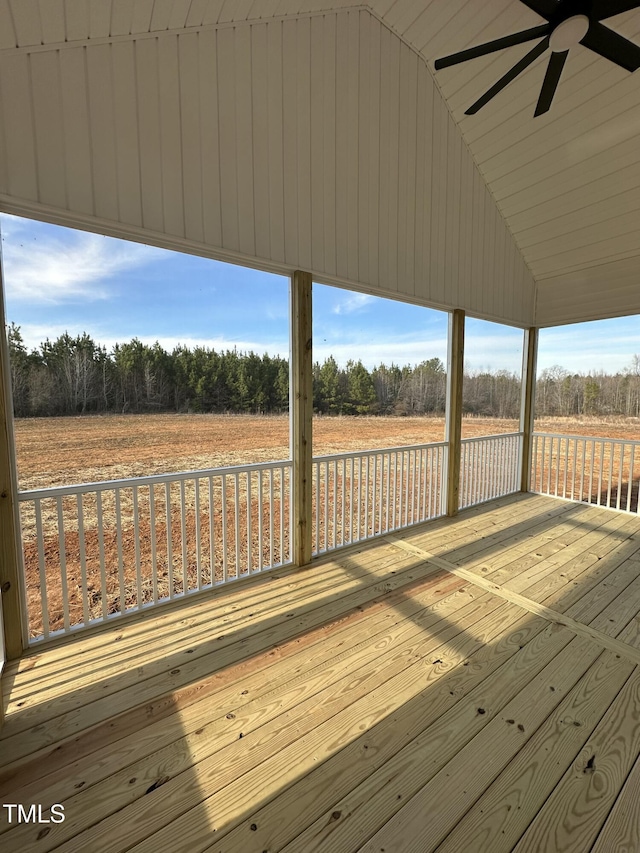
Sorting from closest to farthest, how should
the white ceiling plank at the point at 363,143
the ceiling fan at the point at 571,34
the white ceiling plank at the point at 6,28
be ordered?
1. the white ceiling plank at the point at 6,28
2. the ceiling fan at the point at 571,34
3. the white ceiling plank at the point at 363,143

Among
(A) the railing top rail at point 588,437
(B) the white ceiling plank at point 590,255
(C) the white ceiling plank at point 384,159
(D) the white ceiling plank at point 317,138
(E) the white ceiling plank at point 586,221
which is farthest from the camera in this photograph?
(A) the railing top rail at point 588,437

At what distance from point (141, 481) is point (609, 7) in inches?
132

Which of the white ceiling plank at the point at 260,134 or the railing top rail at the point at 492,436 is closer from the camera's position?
the white ceiling plank at the point at 260,134

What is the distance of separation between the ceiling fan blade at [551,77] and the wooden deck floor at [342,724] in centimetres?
314

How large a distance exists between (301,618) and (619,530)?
339 centimetres

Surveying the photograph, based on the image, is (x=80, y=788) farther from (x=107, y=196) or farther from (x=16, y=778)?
(x=107, y=196)

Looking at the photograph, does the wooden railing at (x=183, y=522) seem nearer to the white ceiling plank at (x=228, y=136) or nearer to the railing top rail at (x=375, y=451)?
the railing top rail at (x=375, y=451)

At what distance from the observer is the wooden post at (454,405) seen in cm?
399

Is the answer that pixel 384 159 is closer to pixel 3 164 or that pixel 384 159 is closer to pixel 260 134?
pixel 260 134

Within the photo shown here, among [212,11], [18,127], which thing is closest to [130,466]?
[18,127]

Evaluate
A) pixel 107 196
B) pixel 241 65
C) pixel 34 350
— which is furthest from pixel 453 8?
pixel 34 350

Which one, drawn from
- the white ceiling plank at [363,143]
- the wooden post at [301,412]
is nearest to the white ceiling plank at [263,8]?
the white ceiling plank at [363,143]

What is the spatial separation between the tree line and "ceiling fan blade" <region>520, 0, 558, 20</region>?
223 centimetres

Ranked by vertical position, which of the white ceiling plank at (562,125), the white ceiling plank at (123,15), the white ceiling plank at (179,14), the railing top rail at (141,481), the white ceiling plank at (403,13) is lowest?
the railing top rail at (141,481)
